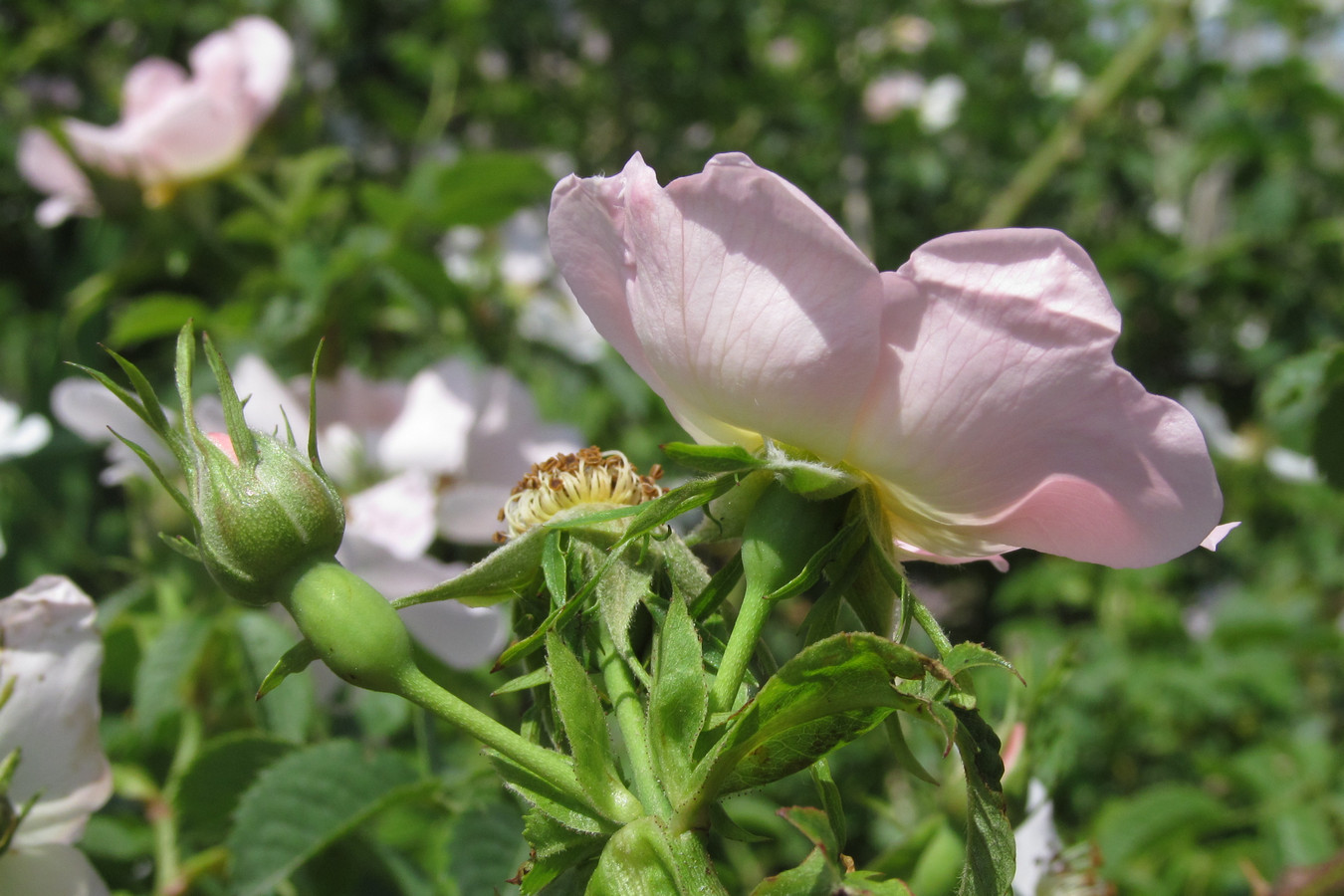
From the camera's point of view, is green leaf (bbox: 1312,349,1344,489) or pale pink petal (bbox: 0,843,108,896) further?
green leaf (bbox: 1312,349,1344,489)

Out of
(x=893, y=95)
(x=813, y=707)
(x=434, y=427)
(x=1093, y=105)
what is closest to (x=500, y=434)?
(x=434, y=427)

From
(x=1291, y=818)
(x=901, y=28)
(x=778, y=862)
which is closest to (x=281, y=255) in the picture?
(x=778, y=862)

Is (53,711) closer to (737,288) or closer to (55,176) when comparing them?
(737,288)

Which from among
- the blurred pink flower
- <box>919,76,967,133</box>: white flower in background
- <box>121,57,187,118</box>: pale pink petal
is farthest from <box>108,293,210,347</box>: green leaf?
<box>919,76,967,133</box>: white flower in background

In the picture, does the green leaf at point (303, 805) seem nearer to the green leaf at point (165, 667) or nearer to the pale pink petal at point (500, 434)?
the green leaf at point (165, 667)

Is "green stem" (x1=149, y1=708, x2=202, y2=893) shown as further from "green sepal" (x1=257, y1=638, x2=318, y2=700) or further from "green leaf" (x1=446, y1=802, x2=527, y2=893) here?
"green sepal" (x1=257, y1=638, x2=318, y2=700)

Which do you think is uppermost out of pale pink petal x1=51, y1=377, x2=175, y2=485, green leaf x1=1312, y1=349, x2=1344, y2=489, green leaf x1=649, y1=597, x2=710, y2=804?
green leaf x1=649, y1=597, x2=710, y2=804

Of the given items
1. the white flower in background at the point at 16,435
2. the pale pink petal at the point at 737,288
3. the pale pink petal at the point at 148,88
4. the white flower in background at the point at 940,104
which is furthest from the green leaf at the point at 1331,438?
the white flower in background at the point at 940,104
